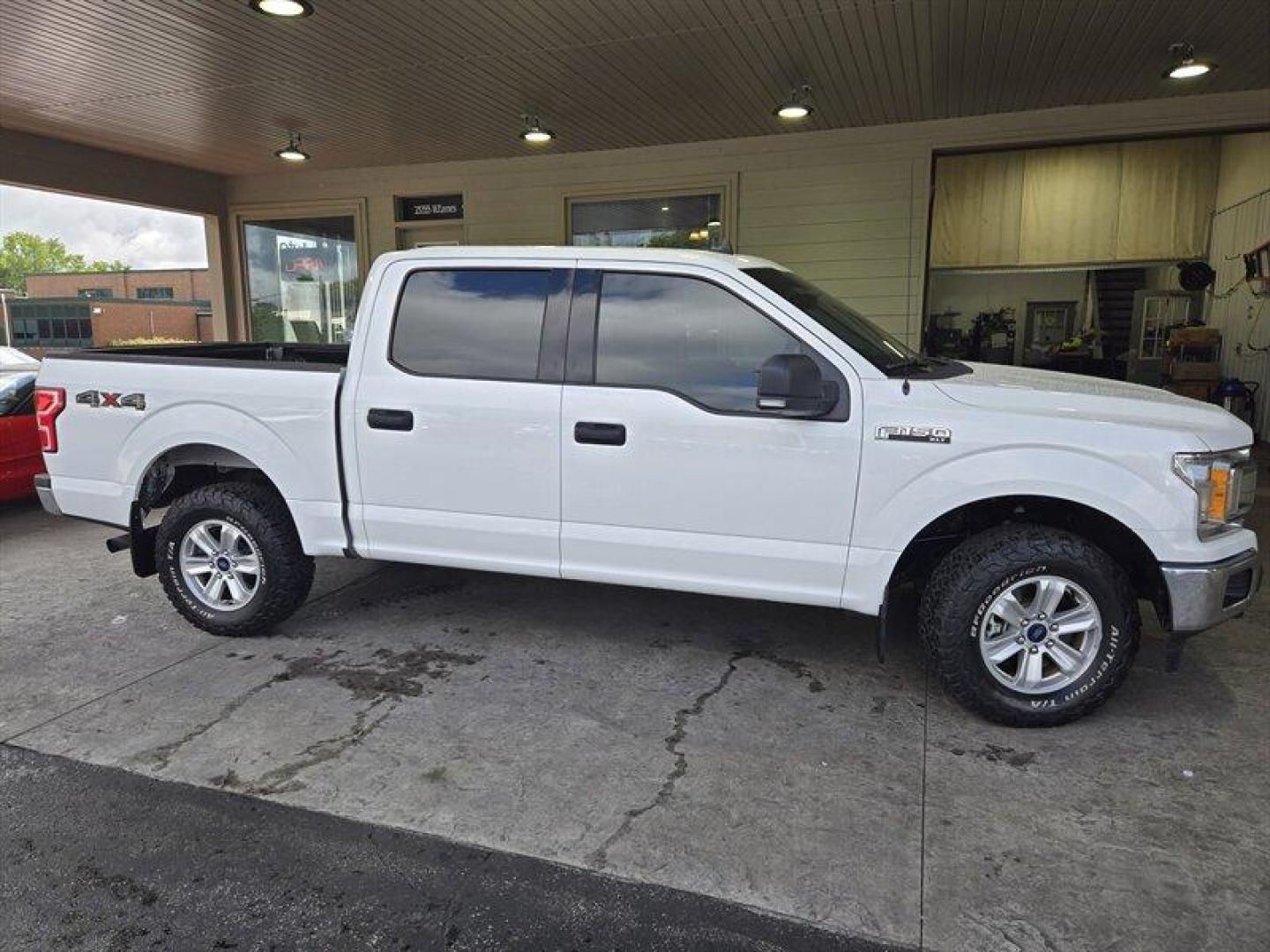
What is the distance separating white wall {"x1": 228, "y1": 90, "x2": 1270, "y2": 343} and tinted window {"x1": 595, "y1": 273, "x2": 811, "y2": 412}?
595cm

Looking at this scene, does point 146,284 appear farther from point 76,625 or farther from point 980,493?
point 980,493

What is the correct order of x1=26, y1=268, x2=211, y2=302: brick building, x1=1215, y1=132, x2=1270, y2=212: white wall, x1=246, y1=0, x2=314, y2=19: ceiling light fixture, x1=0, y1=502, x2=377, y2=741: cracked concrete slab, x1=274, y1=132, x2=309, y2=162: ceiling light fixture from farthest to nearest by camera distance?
1. x1=26, y1=268, x2=211, y2=302: brick building
2. x1=1215, y1=132, x2=1270, y2=212: white wall
3. x1=274, y1=132, x2=309, y2=162: ceiling light fixture
4. x1=246, y1=0, x2=314, y2=19: ceiling light fixture
5. x1=0, y1=502, x2=377, y2=741: cracked concrete slab

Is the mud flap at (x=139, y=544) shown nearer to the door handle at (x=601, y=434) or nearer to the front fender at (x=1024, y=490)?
the door handle at (x=601, y=434)

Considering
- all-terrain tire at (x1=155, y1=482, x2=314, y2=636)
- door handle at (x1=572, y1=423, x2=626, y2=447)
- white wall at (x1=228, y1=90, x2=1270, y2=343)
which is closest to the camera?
door handle at (x1=572, y1=423, x2=626, y2=447)

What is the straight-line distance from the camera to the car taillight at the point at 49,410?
15.4ft

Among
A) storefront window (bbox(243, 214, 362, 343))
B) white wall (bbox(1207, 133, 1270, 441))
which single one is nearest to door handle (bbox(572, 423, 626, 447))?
storefront window (bbox(243, 214, 362, 343))

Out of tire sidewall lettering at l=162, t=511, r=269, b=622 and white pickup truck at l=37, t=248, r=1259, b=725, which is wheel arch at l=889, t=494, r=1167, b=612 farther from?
tire sidewall lettering at l=162, t=511, r=269, b=622

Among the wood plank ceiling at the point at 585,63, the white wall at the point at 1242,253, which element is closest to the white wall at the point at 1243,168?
the white wall at the point at 1242,253

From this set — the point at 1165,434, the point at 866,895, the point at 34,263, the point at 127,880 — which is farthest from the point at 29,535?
the point at 34,263

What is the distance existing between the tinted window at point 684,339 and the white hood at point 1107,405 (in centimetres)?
77

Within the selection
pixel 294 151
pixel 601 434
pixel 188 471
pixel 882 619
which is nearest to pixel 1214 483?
pixel 882 619

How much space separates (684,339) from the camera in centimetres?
386

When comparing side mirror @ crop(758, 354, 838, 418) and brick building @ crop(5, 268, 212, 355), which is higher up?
brick building @ crop(5, 268, 212, 355)

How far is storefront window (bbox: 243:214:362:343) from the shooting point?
11812 mm
